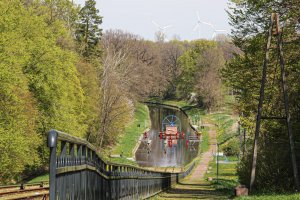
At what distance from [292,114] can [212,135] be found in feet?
268

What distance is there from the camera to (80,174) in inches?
334

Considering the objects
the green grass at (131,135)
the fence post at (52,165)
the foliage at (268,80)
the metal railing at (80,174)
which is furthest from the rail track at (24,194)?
the green grass at (131,135)

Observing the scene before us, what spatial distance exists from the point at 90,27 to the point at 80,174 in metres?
84.1

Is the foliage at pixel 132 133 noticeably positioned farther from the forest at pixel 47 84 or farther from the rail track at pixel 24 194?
the rail track at pixel 24 194

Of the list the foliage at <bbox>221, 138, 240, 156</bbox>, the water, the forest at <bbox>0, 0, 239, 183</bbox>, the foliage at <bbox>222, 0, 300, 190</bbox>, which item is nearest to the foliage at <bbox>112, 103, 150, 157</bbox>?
the water

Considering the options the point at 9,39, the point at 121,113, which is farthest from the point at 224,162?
the point at 9,39

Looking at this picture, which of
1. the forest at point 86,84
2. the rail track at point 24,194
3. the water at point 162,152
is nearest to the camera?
the rail track at point 24,194

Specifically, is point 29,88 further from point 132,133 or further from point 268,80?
point 132,133

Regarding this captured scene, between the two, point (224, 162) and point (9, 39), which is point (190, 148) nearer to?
point (224, 162)

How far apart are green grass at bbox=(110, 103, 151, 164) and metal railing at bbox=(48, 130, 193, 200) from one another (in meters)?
50.0

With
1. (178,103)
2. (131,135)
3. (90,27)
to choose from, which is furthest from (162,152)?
(178,103)

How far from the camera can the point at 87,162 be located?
936 cm

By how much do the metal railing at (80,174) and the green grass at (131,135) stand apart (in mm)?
50021

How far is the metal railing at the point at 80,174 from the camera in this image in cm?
636
